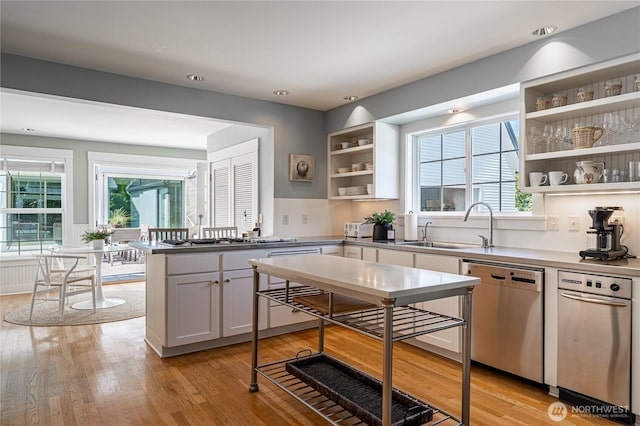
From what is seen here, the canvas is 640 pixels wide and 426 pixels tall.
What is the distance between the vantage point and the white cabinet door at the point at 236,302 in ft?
11.9

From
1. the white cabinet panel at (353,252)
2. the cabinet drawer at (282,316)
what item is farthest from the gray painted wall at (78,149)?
the white cabinet panel at (353,252)

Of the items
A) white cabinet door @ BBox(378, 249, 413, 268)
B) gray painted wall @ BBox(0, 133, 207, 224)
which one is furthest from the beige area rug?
white cabinet door @ BBox(378, 249, 413, 268)

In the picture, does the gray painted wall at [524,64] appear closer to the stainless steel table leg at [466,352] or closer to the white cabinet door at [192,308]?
the stainless steel table leg at [466,352]

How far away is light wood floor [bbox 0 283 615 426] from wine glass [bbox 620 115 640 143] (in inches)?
71.3

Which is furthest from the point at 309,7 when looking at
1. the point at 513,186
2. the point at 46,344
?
the point at 46,344

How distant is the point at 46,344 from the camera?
147 inches

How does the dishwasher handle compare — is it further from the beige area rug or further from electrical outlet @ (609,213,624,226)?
the beige area rug

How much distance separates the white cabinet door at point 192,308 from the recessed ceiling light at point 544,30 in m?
3.05

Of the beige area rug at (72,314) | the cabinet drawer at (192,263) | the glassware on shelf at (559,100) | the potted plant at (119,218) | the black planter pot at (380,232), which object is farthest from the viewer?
the potted plant at (119,218)

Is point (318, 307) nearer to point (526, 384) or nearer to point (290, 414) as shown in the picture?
point (290, 414)

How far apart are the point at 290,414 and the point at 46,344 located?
2.63m

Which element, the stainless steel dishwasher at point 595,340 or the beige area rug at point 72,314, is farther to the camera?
the beige area rug at point 72,314

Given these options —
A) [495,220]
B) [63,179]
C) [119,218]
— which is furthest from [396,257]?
[119,218]

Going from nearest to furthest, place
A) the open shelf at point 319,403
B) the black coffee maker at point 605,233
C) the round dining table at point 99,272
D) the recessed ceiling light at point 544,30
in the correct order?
the open shelf at point 319,403
the black coffee maker at point 605,233
the recessed ceiling light at point 544,30
the round dining table at point 99,272
